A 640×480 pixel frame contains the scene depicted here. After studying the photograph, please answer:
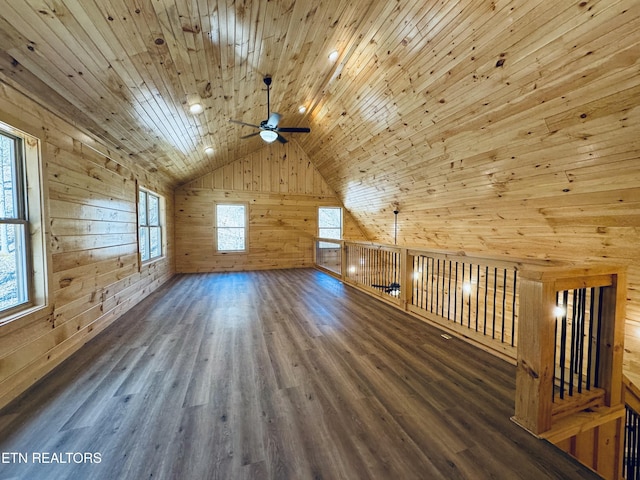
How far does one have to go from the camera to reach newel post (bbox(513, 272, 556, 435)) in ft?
4.94

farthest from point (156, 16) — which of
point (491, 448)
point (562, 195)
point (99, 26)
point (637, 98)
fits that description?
point (562, 195)

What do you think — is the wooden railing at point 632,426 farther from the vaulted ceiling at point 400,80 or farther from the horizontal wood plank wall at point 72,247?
the horizontal wood plank wall at point 72,247

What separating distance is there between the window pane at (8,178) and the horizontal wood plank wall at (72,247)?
170mm

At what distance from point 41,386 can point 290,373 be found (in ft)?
6.36

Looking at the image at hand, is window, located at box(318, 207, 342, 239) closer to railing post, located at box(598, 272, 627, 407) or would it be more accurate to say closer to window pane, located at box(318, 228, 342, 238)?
window pane, located at box(318, 228, 342, 238)

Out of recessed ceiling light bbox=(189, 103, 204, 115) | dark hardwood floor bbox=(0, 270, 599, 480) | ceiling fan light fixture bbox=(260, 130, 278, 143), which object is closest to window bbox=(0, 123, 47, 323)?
dark hardwood floor bbox=(0, 270, 599, 480)

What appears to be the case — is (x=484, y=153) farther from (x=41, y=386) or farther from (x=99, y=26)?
(x=41, y=386)

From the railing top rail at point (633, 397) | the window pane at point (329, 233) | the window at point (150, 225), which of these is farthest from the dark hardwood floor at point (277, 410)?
the window pane at point (329, 233)

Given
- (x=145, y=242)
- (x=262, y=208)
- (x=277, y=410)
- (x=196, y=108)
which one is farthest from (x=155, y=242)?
(x=277, y=410)

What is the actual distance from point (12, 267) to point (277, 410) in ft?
7.79

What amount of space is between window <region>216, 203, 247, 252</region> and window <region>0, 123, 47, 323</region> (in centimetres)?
508

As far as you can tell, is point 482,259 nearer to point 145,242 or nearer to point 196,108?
point 196,108

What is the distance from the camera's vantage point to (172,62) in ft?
7.84

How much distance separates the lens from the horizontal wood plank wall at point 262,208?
6.97 metres
